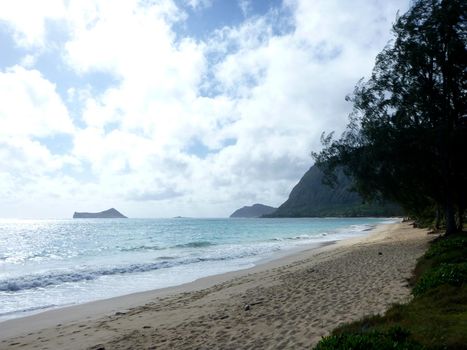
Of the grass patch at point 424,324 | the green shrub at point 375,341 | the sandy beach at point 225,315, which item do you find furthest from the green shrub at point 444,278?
the green shrub at point 375,341

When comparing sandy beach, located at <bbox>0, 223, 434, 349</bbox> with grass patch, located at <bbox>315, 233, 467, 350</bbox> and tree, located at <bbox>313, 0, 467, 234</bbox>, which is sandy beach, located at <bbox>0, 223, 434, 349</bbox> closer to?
grass patch, located at <bbox>315, 233, 467, 350</bbox>

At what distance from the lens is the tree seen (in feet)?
77.9

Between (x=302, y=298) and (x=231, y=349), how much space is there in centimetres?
502

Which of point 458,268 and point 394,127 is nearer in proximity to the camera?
point 458,268

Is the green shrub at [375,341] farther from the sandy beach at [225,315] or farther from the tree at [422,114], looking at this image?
the tree at [422,114]

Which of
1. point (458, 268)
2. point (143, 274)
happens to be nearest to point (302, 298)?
point (458, 268)

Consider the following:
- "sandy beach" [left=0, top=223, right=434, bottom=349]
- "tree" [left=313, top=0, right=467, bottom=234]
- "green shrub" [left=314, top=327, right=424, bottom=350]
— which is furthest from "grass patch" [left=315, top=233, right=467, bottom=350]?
"tree" [left=313, top=0, right=467, bottom=234]

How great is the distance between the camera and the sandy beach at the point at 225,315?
8.89m

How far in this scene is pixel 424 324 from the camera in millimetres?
6566

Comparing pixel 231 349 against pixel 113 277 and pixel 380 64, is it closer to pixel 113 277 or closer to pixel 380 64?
pixel 113 277

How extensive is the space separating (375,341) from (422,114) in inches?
913

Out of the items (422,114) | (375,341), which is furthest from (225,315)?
(422,114)

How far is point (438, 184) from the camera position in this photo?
25656 mm

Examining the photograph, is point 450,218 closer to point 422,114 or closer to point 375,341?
point 422,114
